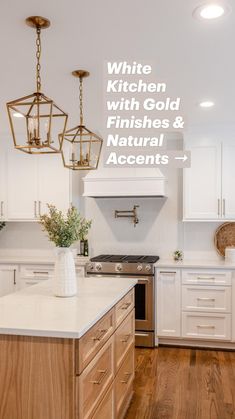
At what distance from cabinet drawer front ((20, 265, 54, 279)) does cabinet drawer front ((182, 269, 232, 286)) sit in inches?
63.7

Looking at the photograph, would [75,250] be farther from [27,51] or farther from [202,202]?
[27,51]

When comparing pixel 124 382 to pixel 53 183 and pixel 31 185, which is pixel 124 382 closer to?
pixel 53 183

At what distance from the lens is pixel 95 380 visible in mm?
2010

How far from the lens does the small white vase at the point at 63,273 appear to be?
8.02 feet

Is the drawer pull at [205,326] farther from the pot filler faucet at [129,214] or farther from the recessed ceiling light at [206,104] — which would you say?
the recessed ceiling light at [206,104]

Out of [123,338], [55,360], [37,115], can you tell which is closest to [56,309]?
[55,360]

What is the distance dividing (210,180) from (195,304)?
1410 millimetres

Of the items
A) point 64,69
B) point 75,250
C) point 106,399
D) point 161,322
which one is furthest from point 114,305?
point 75,250

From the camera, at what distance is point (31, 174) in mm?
4887

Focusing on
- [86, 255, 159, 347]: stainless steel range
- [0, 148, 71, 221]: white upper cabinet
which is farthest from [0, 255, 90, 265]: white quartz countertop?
[0, 148, 71, 221]: white upper cabinet

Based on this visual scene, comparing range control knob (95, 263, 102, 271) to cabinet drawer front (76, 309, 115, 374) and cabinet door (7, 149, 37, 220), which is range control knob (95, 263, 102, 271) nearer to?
cabinet door (7, 149, 37, 220)

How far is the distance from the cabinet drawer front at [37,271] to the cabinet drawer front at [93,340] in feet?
7.90

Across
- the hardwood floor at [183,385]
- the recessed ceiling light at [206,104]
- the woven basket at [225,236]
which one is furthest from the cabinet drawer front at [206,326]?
the recessed ceiling light at [206,104]

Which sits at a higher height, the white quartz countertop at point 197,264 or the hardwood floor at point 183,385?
the white quartz countertop at point 197,264
